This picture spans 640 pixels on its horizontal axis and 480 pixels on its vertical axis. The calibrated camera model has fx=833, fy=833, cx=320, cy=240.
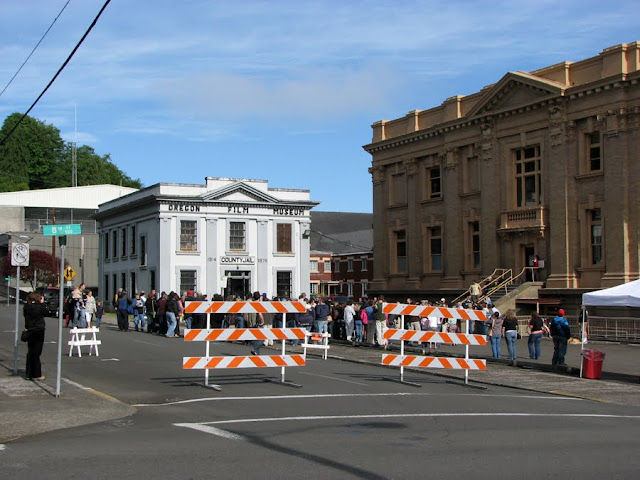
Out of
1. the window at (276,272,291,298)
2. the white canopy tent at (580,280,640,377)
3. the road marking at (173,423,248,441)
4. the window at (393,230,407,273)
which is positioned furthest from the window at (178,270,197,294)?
the road marking at (173,423,248,441)

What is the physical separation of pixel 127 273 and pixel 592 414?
52.2 meters

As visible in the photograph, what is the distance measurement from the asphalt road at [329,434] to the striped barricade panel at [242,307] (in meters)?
1.53

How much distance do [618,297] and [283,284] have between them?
134ft

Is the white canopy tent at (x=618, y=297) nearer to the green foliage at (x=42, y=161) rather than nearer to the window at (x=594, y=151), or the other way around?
the window at (x=594, y=151)

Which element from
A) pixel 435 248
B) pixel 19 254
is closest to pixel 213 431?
pixel 19 254

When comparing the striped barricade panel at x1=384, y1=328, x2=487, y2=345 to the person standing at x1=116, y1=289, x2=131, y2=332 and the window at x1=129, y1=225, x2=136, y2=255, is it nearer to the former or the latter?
the person standing at x1=116, y1=289, x2=131, y2=332

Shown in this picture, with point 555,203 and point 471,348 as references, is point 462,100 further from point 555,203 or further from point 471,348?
point 471,348

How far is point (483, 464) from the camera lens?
29.3 ft

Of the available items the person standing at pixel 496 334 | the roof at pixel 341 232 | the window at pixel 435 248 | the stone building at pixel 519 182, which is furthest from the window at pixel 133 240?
the person standing at pixel 496 334

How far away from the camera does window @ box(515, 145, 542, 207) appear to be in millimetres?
39594

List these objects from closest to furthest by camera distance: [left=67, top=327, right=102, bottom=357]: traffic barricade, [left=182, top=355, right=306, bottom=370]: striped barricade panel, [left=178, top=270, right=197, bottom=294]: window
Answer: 1. [left=182, top=355, right=306, bottom=370]: striped barricade panel
2. [left=67, top=327, right=102, bottom=357]: traffic barricade
3. [left=178, top=270, right=197, bottom=294]: window

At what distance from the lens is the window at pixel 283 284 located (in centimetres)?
→ 6006

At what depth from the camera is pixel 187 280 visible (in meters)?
57.3

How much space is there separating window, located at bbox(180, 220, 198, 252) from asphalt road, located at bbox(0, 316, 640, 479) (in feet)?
128
